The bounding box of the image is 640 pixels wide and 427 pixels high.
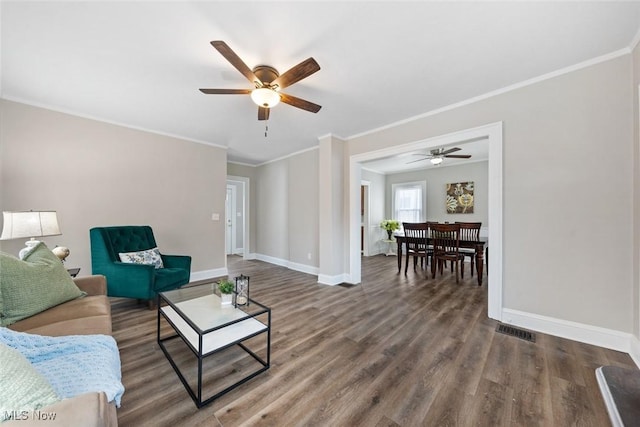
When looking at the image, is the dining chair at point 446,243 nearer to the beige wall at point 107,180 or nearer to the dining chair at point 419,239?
the dining chair at point 419,239

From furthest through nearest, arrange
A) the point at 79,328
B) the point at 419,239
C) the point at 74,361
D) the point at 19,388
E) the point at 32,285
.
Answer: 1. the point at 419,239
2. the point at 32,285
3. the point at 79,328
4. the point at 74,361
5. the point at 19,388

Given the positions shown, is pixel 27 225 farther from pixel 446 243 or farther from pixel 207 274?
pixel 446 243

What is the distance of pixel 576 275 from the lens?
220cm

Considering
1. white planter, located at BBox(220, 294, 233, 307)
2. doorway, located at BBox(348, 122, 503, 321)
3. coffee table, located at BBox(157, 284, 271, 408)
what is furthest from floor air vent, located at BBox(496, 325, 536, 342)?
white planter, located at BBox(220, 294, 233, 307)

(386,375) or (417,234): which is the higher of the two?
(417,234)

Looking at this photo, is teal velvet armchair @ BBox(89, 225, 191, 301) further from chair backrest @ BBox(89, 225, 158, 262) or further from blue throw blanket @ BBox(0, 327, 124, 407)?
blue throw blanket @ BBox(0, 327, 124, 407)

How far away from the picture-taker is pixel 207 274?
430 centimetres

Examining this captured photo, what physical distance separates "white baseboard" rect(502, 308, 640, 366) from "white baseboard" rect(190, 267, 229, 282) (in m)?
4.25

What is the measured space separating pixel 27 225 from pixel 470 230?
564cm

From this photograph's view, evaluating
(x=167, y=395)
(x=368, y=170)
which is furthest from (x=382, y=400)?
(x=368, y=170)

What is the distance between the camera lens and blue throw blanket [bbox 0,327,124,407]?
0.97m

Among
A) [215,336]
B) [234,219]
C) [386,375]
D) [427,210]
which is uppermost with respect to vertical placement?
[427,210]

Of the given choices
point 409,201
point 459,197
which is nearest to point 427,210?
point 409,201

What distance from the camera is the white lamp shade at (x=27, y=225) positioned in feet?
6.87
